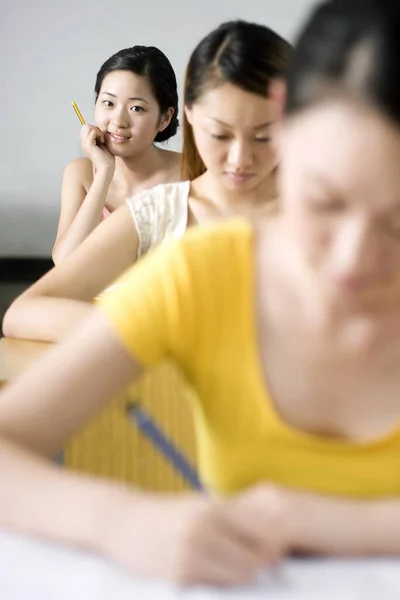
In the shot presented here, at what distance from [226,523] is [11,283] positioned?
348 cm

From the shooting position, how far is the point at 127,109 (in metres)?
2.09

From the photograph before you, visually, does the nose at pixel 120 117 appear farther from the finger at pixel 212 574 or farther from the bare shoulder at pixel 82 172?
the finger at pixel 212 574

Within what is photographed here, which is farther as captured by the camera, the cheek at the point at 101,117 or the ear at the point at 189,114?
the cheek at the point at 101,117

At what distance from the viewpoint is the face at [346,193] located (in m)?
0.48

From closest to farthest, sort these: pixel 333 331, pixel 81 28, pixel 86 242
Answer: pixel 333 331, pixel 86 242, pixel 81 28

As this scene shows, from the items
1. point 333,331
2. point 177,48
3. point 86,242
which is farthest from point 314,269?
point 177,48

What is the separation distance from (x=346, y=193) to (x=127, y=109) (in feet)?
5.56

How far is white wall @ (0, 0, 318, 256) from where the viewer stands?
A: 145 inches

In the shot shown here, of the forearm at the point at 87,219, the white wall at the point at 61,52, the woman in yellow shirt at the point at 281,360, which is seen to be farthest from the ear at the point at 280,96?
the white wall at the point at 61,52

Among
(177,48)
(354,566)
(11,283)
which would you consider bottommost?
(354,566)

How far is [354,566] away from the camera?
0.50 m

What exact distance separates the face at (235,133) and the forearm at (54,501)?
71cm

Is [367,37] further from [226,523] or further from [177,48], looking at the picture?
[177,48]

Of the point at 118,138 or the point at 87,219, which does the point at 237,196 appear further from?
the point at 118,138
